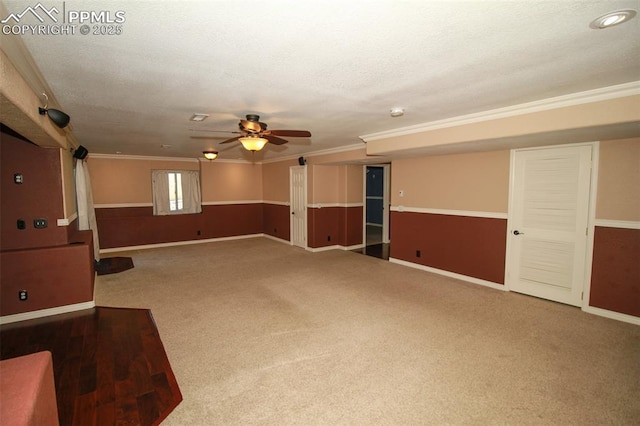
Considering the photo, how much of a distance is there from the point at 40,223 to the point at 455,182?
5.96m

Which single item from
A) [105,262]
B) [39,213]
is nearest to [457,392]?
[39,213]

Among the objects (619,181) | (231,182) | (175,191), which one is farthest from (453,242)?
(175,191)

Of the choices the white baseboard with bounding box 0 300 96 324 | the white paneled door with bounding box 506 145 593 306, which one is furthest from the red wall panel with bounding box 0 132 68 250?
the white paneled door with bounding box 506 145 593 306

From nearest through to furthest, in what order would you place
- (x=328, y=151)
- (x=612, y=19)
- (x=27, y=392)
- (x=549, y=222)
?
(x=27, y=392), (x=612, y=19), (x=549, y=222), (x=328, y=151)

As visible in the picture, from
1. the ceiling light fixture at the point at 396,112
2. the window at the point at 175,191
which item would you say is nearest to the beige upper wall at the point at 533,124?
the ceiling light fixture at the point at 396,112

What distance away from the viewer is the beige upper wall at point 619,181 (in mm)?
3266

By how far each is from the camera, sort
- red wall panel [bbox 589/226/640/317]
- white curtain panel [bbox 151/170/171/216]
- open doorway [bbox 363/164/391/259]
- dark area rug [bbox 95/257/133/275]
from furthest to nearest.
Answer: white curtain panel [bbox 151/170/171/216]
open doorway [bbox 363/164/391/259]
dark area rug [bbox 95/257/133/275]
red wall panel [bbox 589/226/640/317]

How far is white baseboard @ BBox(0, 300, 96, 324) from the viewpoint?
138 inches

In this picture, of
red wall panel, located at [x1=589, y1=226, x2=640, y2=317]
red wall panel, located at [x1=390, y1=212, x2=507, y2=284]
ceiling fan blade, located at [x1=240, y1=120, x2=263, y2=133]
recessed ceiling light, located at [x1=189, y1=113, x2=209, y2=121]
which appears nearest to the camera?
ceiling fan blade, located at [x1=240, y1=120, x2=263, y2=133]

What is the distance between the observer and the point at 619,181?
337cm

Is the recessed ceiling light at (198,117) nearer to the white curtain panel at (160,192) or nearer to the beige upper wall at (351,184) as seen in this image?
the beige upper wall at (351,184)

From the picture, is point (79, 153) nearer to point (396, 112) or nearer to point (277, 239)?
point (277, 239)

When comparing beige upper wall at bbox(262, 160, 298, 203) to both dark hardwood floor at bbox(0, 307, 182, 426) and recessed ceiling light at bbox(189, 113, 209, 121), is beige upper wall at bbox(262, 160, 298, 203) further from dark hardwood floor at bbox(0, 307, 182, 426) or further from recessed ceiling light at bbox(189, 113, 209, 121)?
dark hardwood floor at bbox(0, 307, 182, 426)

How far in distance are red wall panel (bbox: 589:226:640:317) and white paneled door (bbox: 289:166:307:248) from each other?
5356 millimetres
